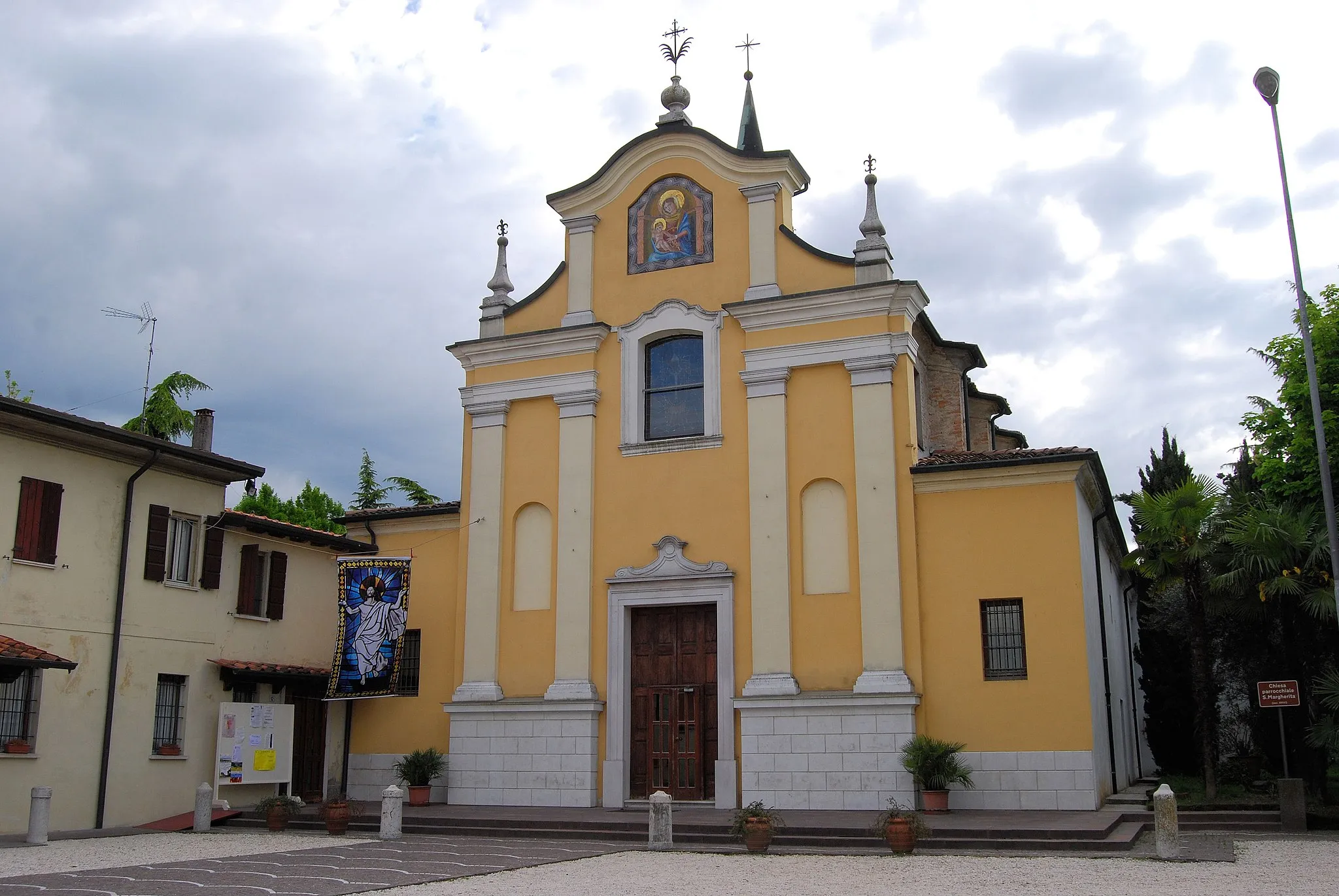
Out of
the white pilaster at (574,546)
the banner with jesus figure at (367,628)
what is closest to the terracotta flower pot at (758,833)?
the white pilaster at (574,546)

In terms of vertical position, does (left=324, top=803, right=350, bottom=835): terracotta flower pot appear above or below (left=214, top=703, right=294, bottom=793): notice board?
below

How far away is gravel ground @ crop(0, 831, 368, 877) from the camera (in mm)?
14656

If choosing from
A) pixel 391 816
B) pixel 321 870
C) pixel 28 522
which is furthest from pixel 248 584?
pixel 321 870

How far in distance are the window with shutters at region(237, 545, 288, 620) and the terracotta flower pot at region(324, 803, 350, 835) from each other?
505cm

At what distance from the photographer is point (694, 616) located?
843 inches

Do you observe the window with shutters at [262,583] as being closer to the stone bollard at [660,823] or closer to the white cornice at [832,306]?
the stone bollard at [660,823]

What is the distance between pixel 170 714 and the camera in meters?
20.6

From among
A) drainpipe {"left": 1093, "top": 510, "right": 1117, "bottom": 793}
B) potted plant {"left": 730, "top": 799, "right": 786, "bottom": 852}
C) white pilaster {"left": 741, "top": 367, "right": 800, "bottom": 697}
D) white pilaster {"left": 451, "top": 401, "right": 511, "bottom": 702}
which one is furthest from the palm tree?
white pilaster {"left": 451, "top": 401, "right": 511, "bottom": 702}

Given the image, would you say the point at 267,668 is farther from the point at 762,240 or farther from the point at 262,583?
the point at 762,240

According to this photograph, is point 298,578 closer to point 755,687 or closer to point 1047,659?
point 755,687

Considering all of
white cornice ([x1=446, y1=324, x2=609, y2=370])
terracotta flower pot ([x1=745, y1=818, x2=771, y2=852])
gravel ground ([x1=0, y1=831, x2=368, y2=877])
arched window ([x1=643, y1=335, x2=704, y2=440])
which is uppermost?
white cornice ([x1=446, y1=324, x2=609, y2=370])

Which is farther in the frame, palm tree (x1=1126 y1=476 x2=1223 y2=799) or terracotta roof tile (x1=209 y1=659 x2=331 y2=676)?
terracotta roof tile (x1=209 y1=659 x2=331 y2=676)

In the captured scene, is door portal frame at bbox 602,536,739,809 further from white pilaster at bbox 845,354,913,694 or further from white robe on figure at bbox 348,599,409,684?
white robe on figure at bbox 348,599,409,684

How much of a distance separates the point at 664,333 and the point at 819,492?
4.26 meters
